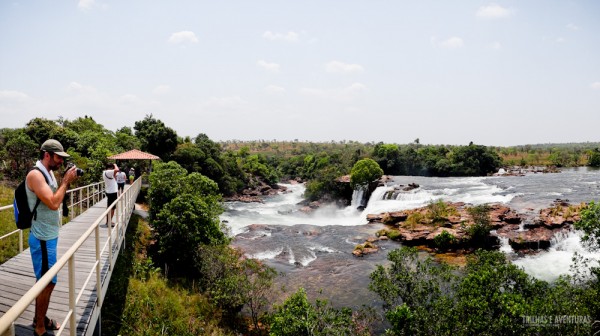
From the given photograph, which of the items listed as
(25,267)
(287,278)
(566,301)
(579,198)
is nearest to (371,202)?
(579,198)

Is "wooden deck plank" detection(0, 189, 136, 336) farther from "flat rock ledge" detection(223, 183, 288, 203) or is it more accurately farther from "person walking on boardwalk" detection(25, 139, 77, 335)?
"flat rock ledge" detection(223, 183, 288, 203)

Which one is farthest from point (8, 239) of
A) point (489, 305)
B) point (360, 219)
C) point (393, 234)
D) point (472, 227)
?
point (360, 219)

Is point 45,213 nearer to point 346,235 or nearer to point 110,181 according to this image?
point 110,181

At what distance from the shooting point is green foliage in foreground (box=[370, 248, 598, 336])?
8.40 meters

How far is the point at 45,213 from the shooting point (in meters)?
4.37

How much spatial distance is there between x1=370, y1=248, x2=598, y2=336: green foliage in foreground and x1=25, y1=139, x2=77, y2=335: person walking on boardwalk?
8742mm

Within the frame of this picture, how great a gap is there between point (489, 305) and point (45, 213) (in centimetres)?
983

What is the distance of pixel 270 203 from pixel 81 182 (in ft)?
84.7

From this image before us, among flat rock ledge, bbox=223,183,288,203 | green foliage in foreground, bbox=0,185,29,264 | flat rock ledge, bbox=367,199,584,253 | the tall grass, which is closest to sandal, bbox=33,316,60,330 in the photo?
the tall grass

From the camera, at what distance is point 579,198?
29094mm

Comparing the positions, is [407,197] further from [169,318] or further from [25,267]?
[25,267]

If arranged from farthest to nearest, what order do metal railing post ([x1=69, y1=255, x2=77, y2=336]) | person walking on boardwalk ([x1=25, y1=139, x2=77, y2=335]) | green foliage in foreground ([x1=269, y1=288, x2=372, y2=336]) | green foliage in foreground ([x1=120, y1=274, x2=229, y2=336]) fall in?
green foliage in foreground ([x1=269, y1=288, x2=372, y2=336])
green foliage in foreground ([x1=120, y1=274, x2=229, y2=336])
person walking on boardwalk ([x1=25, y1=139, x2=77, y2=335])
metal railing post ([x1=69, y1=255, x2=77, y2=336])

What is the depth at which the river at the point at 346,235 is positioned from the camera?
17891 mm

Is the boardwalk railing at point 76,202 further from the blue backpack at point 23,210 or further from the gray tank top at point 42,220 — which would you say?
the gray tank top at point 42,220
